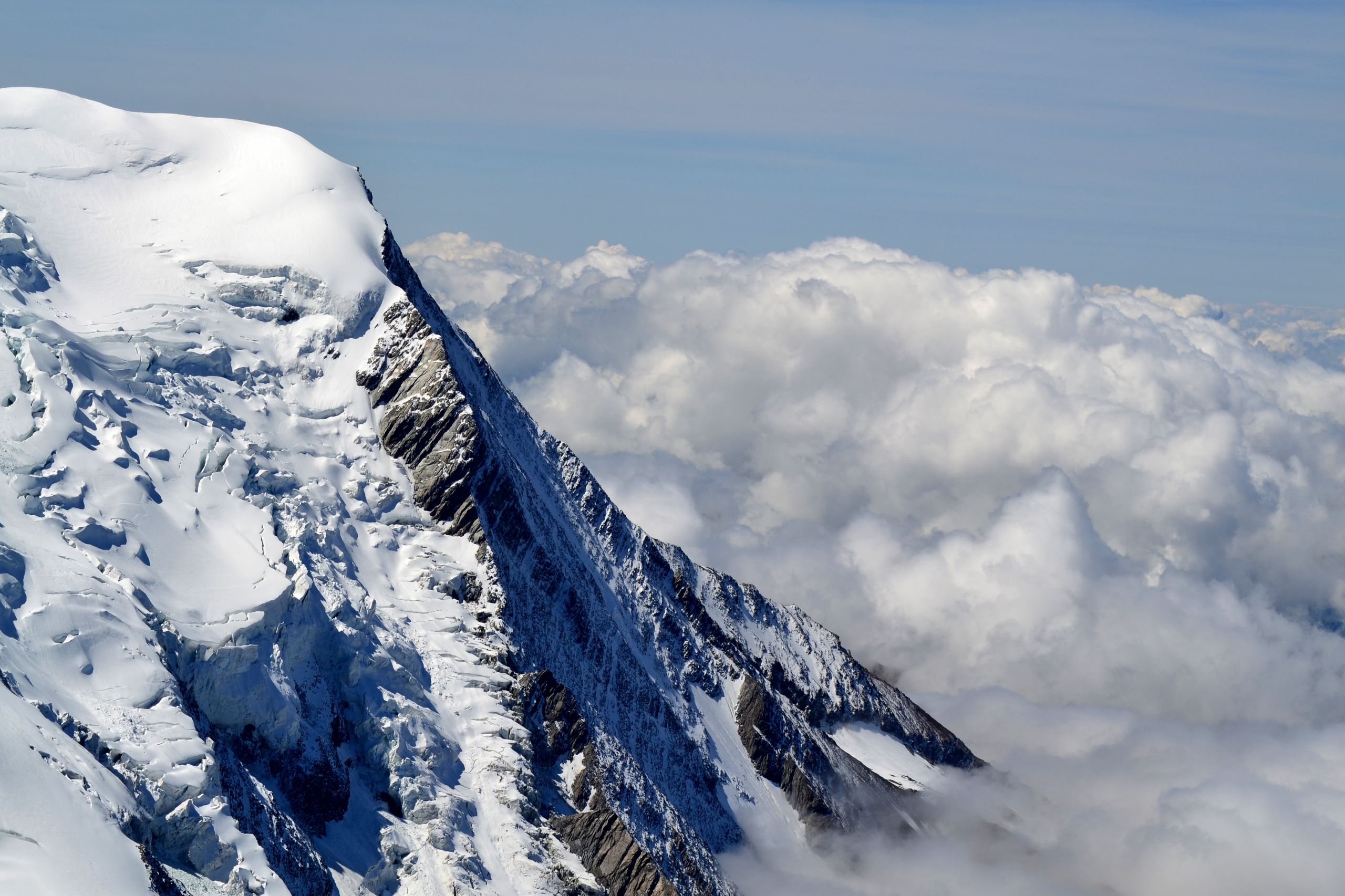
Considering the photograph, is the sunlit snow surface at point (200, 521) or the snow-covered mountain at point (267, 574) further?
the snow-covered mountain at point (267, 574)

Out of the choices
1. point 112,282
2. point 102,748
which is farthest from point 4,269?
point 102,748

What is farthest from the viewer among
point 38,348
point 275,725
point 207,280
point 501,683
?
point 207,280

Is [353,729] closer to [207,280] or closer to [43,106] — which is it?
[207,280]

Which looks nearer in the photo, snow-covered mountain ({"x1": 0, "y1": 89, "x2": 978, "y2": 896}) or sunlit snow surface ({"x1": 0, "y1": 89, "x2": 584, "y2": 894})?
sunlit snow surface ({"x1": 0, "y1": 89, "x2": 584, "y2": 894})
